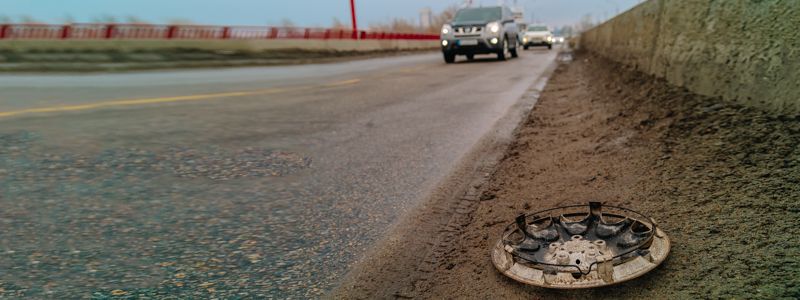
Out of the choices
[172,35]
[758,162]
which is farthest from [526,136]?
[172,35]

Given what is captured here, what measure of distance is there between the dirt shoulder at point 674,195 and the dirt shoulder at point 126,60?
35.5ft

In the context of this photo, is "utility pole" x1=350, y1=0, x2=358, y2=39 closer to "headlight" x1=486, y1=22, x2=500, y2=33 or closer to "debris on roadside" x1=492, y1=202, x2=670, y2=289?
"headlight" x1=486, y1=22, x2=500, y2=33

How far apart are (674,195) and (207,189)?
200cm

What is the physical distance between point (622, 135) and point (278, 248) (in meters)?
A: 2.20

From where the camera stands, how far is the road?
1.51m

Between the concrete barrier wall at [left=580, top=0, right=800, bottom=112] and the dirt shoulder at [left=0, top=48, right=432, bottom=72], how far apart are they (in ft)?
35.7

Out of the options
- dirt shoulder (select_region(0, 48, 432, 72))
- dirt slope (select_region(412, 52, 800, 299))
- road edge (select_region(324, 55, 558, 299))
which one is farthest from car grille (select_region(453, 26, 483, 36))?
road edge (select_region(324, 55, 558, 299))

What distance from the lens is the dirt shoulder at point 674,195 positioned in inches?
50.3

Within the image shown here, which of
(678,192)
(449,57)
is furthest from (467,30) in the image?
(678,192)

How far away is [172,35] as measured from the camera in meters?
14.6

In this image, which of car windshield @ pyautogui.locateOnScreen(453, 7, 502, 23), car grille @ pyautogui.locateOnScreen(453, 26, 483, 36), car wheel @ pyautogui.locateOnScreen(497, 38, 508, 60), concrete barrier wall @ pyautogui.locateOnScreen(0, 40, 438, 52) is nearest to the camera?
concrete barrier wall @ pyautogui.locateOnScreen(0, 40, 438, 52)

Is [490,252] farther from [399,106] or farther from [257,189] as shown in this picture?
[399,106]

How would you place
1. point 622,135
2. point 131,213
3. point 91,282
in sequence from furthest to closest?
point 622,135 → point 131,213 → point 91,282

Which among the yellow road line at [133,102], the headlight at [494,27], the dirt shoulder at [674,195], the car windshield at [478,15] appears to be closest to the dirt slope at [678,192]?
the dirt shoulder at [674,195]
